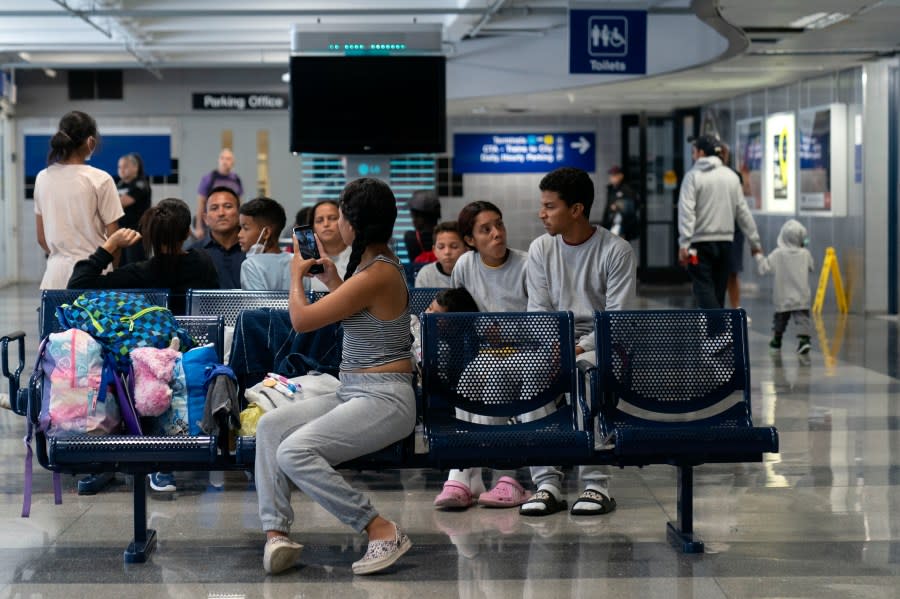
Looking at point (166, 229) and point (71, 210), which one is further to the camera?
point (71, 210)

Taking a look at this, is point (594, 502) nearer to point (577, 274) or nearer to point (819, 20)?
point (577, 274)

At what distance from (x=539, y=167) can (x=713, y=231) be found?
40.0 ft

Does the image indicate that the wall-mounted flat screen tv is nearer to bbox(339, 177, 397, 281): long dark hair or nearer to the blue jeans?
the blue jeans

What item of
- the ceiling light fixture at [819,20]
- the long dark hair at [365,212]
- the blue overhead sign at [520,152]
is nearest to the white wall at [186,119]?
the blue overhead sign at [520,152]

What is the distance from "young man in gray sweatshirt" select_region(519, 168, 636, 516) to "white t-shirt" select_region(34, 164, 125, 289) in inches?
96.9

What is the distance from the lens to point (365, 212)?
455 cm

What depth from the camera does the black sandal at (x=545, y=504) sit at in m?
5.23

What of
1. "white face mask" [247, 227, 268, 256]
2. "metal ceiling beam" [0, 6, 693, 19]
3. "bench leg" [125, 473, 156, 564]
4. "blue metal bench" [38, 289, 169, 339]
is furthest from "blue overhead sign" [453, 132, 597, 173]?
"bench leg" [125, 473, 156, 564]

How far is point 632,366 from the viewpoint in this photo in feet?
15.8

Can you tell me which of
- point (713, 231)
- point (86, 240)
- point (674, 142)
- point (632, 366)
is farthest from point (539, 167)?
point (632, 366)

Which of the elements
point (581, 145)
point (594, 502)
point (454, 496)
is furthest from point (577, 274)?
point (581, 145)

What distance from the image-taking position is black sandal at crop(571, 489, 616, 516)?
525cm

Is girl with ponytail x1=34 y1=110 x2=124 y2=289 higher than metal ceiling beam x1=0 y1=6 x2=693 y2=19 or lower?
lower

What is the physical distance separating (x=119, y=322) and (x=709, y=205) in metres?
7.38
